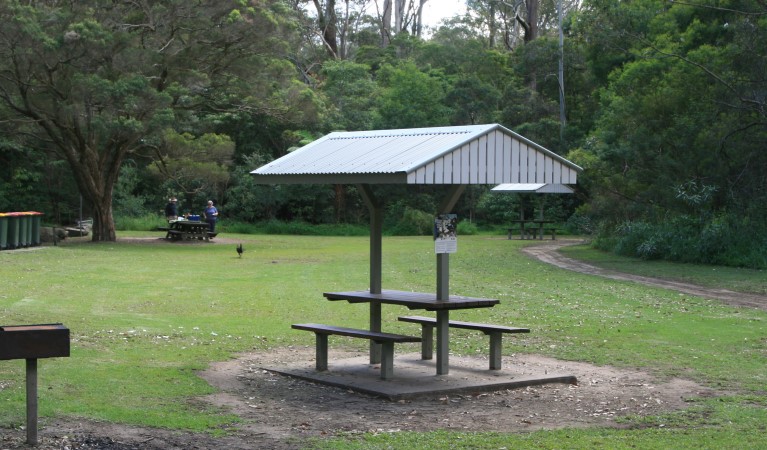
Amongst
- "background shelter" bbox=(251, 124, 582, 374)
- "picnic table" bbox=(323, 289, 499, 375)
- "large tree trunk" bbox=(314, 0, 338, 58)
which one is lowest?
"picnic table" bbox=(323, 289, 499, 375)

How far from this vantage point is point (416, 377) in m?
10.1

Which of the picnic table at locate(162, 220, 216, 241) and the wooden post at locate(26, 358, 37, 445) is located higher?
the picnic table at locate(162, 220, 216, 241)

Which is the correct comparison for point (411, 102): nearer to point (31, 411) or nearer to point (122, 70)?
point (122, 70)

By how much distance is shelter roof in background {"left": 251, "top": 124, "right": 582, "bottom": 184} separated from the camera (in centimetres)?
930

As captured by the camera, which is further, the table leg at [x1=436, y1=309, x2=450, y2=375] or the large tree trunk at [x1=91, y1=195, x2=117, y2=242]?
the large tree trunk at [x1=91, y1=195, x2=117, y2=242]

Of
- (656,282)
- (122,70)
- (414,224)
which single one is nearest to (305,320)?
(656,282)

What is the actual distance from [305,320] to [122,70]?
17838 mm

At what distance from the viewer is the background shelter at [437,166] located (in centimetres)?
934

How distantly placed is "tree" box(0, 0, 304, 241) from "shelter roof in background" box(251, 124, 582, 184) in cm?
1998

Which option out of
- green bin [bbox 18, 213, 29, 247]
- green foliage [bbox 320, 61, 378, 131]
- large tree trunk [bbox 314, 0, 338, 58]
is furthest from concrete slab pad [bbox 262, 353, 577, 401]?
large tree trunk [bbox 314, 0, 338, 58]

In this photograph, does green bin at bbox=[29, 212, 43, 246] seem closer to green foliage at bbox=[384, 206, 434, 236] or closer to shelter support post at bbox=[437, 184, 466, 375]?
green foliage at bbox=[384, 206, 434, 236]

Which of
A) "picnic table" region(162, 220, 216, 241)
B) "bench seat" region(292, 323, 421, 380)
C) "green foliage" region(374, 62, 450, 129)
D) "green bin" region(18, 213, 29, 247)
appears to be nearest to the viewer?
"bench seat" region(292, 323, 421, 380)

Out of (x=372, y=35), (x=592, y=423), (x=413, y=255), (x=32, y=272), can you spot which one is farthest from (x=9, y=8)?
(x=372, y=35)

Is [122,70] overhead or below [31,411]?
overhead
